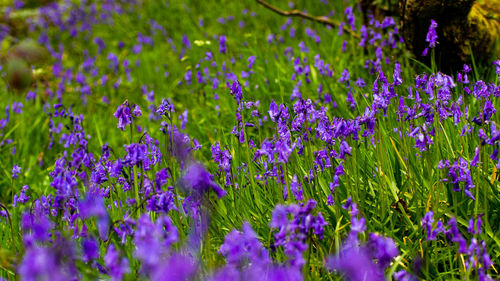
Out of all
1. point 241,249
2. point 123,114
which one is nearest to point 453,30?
point 123,114

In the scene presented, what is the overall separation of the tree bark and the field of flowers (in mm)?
120

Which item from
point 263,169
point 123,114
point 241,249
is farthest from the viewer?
point 263,169

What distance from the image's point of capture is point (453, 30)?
3.64 m

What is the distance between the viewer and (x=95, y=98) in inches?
207

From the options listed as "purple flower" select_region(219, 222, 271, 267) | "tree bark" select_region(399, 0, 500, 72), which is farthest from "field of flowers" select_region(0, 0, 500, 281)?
"tree bark" select_region(399, 0, 500, 72)

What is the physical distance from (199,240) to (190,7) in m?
6.08

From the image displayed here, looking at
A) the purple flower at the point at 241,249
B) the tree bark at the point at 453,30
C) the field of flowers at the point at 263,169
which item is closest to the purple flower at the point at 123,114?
the field of flowers at the point at 263,169

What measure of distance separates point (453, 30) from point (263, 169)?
196cm

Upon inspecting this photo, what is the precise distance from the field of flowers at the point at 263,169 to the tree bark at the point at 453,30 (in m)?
0.12

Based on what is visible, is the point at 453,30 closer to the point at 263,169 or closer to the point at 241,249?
the point at 263,169

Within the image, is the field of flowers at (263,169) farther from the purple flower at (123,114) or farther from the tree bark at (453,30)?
the tree bark at (453,30)

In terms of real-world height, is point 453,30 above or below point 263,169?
above

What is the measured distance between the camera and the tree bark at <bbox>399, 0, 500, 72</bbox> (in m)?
3.55

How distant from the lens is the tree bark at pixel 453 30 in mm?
3551
